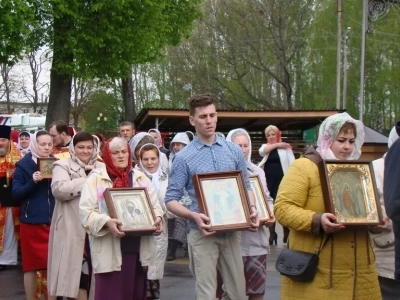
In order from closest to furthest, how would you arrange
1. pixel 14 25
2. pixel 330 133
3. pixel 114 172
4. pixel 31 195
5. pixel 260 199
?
pixel 330 133
pixel 114 172
pixel 260 199
pixel 31 195
pixel 14 25

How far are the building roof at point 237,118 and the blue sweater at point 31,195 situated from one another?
35.4 ft

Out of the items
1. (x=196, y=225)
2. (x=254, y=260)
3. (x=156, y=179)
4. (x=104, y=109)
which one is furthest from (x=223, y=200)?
(x=104, y=109)

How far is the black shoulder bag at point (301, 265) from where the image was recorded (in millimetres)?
Answer: 4598

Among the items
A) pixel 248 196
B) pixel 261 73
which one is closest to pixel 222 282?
pixel 248 196

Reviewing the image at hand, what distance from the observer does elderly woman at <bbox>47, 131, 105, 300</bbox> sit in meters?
6.71

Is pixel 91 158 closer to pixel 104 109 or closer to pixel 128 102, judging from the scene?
pixel 128 102

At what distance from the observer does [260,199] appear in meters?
7.02

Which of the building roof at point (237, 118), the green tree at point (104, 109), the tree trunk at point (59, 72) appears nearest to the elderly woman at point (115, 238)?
the building roof at point (237, 118)

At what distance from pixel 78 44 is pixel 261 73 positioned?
2086 cm

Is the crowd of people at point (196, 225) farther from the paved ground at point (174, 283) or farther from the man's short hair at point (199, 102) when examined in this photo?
the paved ground at point (174, 283)

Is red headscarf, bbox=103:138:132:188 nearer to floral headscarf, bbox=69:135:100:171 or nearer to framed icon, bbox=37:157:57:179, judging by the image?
floral headscarf, bbox=69:135:100:171

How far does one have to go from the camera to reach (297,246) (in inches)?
187

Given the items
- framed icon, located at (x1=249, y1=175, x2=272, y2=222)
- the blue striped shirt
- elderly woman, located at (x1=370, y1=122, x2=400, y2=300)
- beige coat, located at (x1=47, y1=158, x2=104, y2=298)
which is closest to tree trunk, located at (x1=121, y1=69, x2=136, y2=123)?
framed icon, located at (x1=249, y1=175, x2=272, y2=222)

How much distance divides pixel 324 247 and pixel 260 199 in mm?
2398
